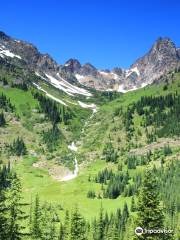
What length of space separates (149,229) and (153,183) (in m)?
4.04

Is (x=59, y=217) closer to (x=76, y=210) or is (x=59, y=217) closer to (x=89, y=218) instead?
(x=89, y=218)

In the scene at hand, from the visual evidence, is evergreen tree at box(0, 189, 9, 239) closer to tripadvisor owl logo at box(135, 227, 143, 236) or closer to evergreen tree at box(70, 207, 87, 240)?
tripadvisor owl logo at box(135, 227, 143, 236)

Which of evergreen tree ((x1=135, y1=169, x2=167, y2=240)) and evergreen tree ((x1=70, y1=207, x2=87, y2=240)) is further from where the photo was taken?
evergreen tree ((x1=70, y1=207, x2=87, y2=240))

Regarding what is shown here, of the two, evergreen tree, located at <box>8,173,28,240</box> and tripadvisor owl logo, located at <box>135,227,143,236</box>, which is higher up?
evergreen tree, located at <box>8,173,28,240</box>

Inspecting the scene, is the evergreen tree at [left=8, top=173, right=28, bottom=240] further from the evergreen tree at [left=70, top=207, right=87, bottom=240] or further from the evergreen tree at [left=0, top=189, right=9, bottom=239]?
the evergreen tree at [left=70, top=207, right=87, bottom=240]

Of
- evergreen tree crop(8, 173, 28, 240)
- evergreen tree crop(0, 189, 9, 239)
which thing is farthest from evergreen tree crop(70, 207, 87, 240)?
evergreen tree crop(0, 189, 9, 239)

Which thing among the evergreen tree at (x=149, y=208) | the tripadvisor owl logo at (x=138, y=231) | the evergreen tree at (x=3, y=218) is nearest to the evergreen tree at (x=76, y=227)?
the evergreen tree at (x=3, y=218)

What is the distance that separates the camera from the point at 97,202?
637 feet

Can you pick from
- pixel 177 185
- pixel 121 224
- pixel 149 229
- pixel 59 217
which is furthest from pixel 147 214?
pixel 177 185

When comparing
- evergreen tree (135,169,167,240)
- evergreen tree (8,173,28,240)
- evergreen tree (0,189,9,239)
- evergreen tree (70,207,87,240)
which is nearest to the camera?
evergreen tree (135,169,167,240)

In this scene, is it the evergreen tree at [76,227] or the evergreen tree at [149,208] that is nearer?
the evergreen tree at [149,208]

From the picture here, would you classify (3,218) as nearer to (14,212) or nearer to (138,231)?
(14,212)

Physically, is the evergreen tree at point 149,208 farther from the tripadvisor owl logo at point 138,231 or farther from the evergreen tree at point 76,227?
the evergreen tree at point 76,227

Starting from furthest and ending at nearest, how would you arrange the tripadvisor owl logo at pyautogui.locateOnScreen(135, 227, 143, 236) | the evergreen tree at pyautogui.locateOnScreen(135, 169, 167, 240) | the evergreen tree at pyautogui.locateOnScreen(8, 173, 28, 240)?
the evergreen tree at pyautogui.locateOnScreen(8, 173, 28, 240), the evergreen tree at pyautogui.locateOnScreen(135, 169, 167, 240), the tripadvisor owl logo at pyautogui.locateOnScreen(135, 227, 143, 236)
